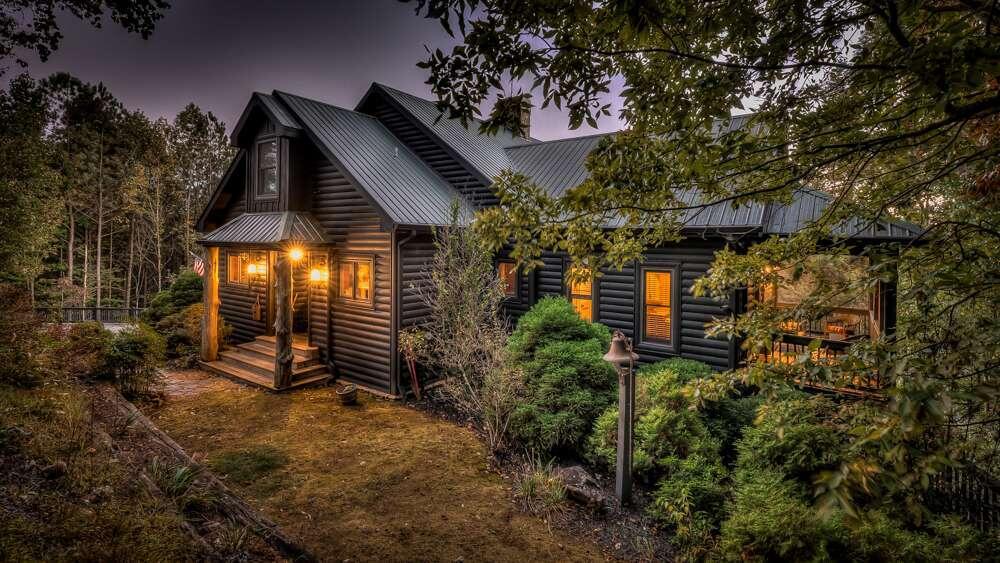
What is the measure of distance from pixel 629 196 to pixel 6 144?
18.1 metres

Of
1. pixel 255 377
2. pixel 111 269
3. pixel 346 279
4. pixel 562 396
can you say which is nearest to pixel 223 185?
pixel 346 279

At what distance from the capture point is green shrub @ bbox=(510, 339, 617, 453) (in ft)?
21.5

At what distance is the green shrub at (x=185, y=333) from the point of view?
12305 millimetres

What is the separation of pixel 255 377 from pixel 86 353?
3.16 m

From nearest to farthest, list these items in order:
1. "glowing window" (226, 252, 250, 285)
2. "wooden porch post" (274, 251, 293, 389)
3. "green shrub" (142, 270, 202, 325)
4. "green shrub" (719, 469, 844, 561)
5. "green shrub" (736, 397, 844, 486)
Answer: "green shrub" (719, 469, 844, 561)
"green shrub" (736, 397, 844, 486)
"wooden porch post" (274, 251, 293, 389)
"glowing window" (226, 252, 250, 285)
"green shrub" (142, 270, 202, 325)

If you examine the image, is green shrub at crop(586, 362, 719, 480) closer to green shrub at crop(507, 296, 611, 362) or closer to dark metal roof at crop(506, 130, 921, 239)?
green shrub at crop(507, 296, 611, 362)

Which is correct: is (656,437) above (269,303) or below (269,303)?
below

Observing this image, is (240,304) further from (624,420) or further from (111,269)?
(111,269)

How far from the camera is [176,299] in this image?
49.0 feet

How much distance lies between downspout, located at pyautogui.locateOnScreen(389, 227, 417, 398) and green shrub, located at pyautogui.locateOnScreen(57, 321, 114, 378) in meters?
5.46

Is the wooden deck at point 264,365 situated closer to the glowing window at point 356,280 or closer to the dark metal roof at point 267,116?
the glowing window at point 356,280

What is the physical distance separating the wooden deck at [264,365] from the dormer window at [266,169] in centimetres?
413

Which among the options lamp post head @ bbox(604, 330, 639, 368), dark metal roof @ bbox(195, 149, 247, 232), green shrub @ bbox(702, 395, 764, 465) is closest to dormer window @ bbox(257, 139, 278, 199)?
dark metal roof @ bbox(195, 149, 247, 232)

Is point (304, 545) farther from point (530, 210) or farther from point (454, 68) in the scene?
point (454, 68)
